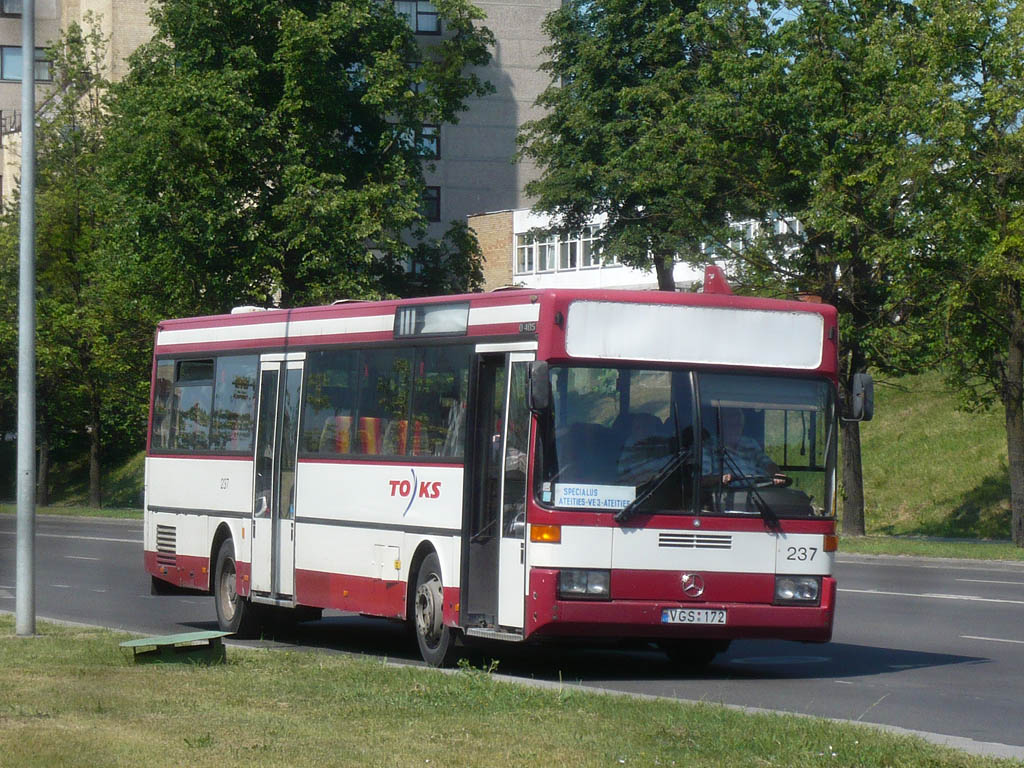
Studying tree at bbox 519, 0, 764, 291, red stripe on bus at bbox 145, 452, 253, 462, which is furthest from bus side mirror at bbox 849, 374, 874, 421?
tree at bbox 519, 0, 764, 291

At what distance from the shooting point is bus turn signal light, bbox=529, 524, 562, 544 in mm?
12719

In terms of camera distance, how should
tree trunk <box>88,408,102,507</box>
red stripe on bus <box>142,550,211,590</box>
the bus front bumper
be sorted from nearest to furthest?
the bus front bumper
red stripe on bus <box>142,550,211,590</box>
tree trunk <box>88,408,102,507</box>

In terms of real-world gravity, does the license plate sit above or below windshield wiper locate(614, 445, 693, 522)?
below

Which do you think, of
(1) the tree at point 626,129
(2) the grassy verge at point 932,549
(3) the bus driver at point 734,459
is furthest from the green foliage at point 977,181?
(3) the bus driver at point 734,459

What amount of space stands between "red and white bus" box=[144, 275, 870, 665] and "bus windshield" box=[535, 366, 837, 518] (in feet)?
0.05

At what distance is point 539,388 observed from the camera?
40.8ft

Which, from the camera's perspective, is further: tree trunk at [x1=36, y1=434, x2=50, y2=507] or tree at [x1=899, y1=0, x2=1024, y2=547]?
tree trunk at [x1=36, y1=434, x2=50, y2=507]

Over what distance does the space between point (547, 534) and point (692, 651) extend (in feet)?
7.86

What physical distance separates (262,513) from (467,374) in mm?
3980

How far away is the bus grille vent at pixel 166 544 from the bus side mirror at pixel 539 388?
7.58 m

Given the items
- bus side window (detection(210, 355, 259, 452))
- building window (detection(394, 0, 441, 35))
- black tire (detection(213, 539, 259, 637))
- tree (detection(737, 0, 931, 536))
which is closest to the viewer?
black tire (detection(213, 539, 259, 637))

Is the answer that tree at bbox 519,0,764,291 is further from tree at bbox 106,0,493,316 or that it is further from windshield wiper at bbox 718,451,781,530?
windshield wiper at bbox 718,451,781,530

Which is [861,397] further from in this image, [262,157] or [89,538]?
A: [262,157]

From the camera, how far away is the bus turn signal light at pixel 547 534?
12.7 meters
